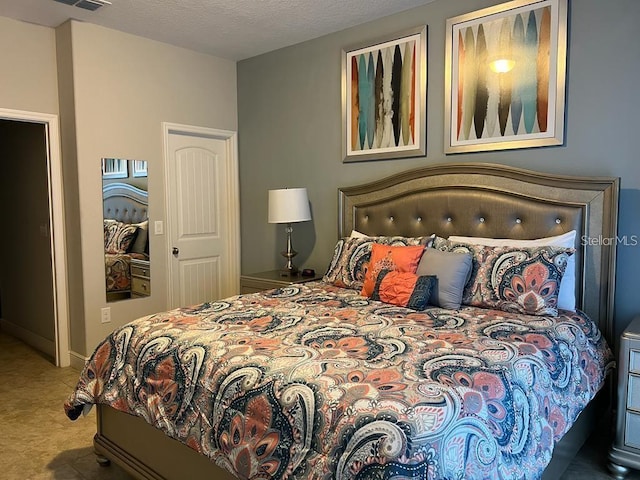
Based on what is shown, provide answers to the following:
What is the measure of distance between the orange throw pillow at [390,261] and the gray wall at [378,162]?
0.86 meters

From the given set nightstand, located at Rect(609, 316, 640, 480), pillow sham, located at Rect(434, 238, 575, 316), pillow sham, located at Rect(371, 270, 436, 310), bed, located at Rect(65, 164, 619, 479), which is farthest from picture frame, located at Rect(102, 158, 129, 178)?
nightstand, located at Rect(609, 316, 640, 480)

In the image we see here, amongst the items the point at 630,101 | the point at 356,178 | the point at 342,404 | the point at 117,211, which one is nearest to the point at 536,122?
the point at 630,101

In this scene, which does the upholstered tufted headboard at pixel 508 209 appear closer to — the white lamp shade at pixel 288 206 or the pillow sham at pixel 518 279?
the pillow sham at pixel 518 279

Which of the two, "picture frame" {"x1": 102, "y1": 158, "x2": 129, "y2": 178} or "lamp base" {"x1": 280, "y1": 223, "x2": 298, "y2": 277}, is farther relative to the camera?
"lamp base" {"x1": 280, "y1": 223, "x2": 298, "y2": 277}

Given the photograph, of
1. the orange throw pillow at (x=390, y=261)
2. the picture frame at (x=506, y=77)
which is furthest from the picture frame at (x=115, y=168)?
the picture frame at (x=506, y=77)

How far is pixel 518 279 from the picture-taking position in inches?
98.2

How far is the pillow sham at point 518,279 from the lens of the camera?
2420mm

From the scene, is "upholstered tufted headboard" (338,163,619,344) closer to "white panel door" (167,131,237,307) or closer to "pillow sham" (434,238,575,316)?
"pillow sham" (434,238,575,316)

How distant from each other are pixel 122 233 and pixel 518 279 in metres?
3.06

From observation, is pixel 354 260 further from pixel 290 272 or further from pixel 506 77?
pixel 506 77

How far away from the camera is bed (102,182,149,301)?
12.7 feet

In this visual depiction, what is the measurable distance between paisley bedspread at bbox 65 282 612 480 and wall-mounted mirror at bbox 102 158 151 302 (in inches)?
68.7

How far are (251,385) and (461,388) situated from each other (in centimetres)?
70

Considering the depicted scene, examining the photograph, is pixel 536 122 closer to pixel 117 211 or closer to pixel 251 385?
pixel 251 385
